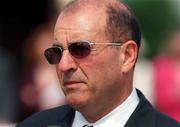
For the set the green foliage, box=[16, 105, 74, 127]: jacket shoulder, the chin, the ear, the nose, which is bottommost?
the green foliage

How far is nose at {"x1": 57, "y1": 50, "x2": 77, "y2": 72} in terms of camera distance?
4.49 m

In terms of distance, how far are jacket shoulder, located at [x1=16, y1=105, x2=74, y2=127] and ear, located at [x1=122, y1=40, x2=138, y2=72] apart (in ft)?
1.54

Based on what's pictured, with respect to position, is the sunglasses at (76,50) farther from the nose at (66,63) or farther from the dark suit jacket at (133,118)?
the dark suit jacket at (133,118)

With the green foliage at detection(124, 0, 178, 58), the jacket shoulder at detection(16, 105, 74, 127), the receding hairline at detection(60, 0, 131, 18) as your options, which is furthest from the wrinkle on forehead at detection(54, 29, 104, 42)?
the green foliage at detection(124, 0, 178, 58)

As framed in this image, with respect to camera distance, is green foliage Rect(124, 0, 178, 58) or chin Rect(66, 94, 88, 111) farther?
green foliage Rect(124, 0, 178, 58)

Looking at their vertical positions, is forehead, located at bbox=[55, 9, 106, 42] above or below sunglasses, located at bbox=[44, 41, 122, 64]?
above

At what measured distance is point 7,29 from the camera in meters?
11.1

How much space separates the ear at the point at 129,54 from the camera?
4.70 m

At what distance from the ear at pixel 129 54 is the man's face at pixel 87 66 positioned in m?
0.06

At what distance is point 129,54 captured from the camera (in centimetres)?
472

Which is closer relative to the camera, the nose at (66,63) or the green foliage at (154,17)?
the nose at (66,63)

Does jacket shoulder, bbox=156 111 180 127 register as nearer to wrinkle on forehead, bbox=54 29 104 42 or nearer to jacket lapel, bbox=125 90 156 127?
jacket lapel, bbox=125 90 156 127

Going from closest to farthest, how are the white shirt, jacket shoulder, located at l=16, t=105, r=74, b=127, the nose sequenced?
the nose → the white shirt → jacket shoulder, located at l=16, t=105, r=74, b=127

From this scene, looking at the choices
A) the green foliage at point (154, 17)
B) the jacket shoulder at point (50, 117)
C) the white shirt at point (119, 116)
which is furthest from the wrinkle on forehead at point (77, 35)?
the green foliage at point (154, 17)
